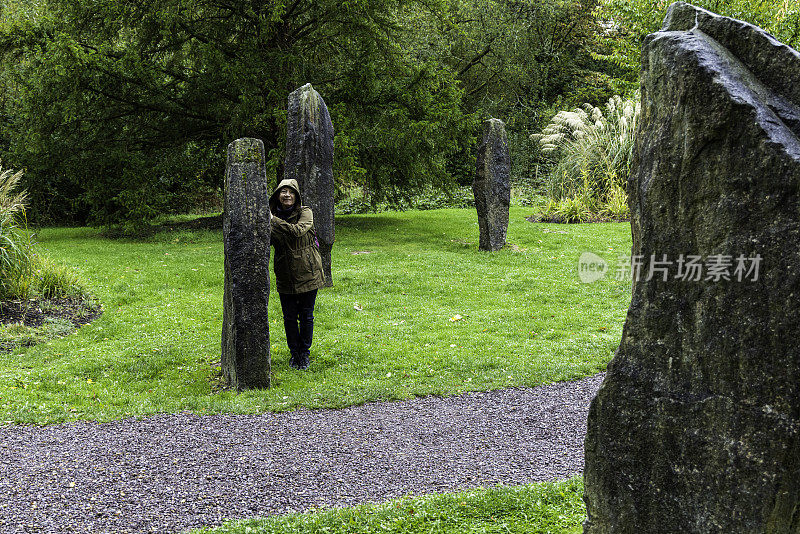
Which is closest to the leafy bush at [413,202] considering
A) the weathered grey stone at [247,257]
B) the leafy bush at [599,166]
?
the leafy bush at [599,166]

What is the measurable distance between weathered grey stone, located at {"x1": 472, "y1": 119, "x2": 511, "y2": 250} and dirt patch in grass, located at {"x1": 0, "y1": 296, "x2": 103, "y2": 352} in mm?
7833

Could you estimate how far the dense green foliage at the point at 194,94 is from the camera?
48.3 ft

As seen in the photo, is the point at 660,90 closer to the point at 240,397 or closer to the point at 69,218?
the point at 240,397

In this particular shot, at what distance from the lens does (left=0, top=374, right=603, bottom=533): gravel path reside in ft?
13.4

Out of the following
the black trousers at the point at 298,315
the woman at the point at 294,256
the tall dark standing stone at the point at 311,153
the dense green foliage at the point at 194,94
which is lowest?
the black trousers at the point at 298,315

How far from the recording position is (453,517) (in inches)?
148

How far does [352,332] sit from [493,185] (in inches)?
247

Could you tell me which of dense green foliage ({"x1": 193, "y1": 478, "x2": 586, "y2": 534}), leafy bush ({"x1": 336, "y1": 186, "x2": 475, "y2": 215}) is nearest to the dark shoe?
dense green foliage ({"x1": 193, "y1": 478, "x2": 586, "y2": 534})

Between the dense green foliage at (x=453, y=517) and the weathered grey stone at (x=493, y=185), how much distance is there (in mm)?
9803

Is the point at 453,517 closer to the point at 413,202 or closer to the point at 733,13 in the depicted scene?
the point at 733,13

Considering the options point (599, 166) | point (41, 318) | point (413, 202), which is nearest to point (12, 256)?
point (41, 318)
